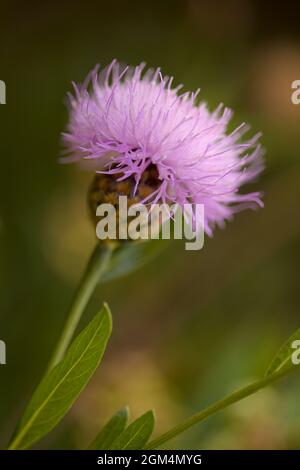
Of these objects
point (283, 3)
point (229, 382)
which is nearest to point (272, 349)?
point (229, 382)

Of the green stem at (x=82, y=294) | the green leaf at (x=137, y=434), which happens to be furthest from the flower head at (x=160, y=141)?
the green leaf at (x=137, y=434)

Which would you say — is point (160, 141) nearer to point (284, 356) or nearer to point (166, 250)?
point (284, 356)

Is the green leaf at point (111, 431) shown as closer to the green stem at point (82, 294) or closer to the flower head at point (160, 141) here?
the green stem at point (82, 294)

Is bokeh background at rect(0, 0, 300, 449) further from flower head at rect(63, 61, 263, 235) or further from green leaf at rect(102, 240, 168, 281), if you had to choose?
flower head at rect(63, 61, 263, 235)

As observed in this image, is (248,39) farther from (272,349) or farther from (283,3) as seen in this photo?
(272,349)

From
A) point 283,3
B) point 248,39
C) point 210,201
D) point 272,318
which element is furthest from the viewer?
point 283,3

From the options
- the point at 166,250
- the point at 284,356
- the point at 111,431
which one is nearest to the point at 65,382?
the point at 111,431

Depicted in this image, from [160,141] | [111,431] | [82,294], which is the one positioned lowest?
[111,431]
